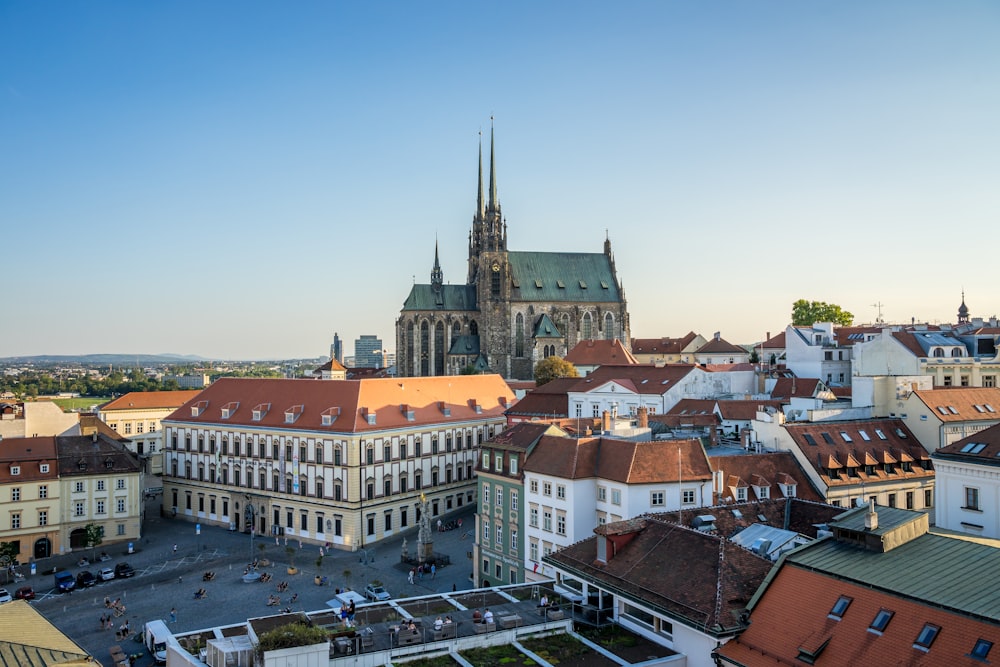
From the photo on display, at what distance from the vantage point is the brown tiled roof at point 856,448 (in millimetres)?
49875

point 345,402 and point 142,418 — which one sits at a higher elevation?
point 345,402

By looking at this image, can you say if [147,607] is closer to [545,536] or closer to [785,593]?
[545,536]

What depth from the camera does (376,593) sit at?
5138 cm

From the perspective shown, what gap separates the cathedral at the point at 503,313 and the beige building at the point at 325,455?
5267 centimetres

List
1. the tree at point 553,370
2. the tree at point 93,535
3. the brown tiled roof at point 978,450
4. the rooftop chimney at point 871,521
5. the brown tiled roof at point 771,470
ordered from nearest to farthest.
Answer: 1. the rooftop chimney at point 871,521
2. the brown tiled roof at point 978,450
3. the brown tiled roof at point 771,470
4. the tree at point 93,535
5. the tree at point 553,370

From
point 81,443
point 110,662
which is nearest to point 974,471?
point 110,662

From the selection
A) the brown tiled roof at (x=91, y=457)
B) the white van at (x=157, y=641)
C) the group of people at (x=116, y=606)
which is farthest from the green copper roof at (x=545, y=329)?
the white van at (x=157, y=641)

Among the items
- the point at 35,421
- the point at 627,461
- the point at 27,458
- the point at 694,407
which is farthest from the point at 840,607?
the point at 35,421

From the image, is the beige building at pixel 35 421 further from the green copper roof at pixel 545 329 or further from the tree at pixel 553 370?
the green copper roof at pixel 545 329

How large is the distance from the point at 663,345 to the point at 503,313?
36686 millimetres

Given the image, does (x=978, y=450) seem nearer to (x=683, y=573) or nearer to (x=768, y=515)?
(x=768, y=515)

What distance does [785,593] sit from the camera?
26.7m

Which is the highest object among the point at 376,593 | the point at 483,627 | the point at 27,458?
the point at 27,458

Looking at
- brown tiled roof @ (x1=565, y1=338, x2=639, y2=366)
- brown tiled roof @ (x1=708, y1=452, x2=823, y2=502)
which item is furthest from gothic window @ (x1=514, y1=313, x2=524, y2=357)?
brown tiled roof @ (x1=708, y1=452, x2=823, y2=502)
